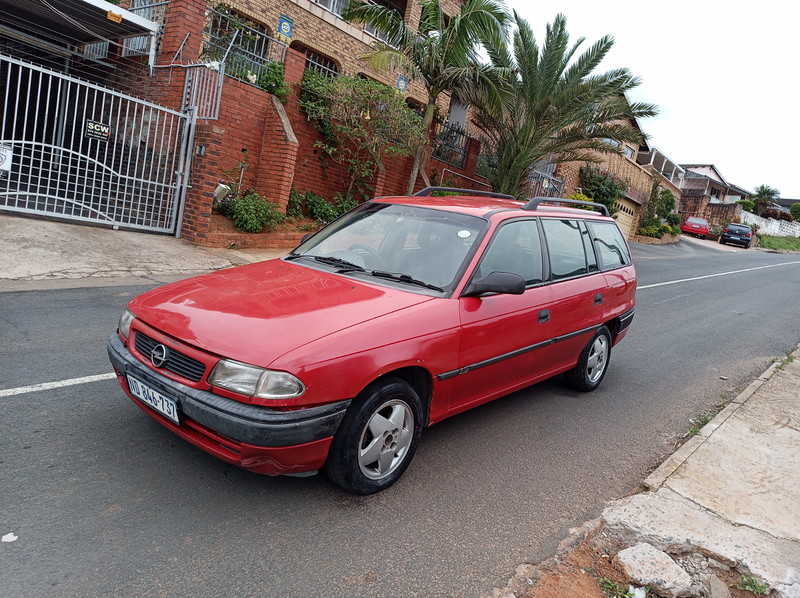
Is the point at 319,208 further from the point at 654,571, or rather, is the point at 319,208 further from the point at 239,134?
the point at 654,571

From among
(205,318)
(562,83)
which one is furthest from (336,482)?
(562,83)

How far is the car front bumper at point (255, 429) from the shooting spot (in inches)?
110

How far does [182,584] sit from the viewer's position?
247 cm

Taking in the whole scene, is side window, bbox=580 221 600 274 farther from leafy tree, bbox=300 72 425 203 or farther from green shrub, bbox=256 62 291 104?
green shrub, bbox=256 62 291 104

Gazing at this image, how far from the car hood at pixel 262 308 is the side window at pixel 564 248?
163 cm

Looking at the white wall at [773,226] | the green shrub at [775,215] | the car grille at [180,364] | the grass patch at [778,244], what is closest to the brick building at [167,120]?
the car grille at [180,364]

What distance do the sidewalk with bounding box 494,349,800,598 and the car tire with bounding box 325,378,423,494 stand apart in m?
0.90

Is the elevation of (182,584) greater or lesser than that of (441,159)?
lesser

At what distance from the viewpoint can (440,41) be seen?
43.6ft

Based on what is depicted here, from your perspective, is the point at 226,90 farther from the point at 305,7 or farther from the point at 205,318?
the point at 205,318

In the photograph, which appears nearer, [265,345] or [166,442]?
[265,345]

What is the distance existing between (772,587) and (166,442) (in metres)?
3.42

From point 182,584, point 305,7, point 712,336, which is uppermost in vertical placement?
point 305,7

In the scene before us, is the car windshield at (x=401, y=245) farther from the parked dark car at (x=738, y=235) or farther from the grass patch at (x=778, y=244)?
the grass patch at (x=778, y=244)
